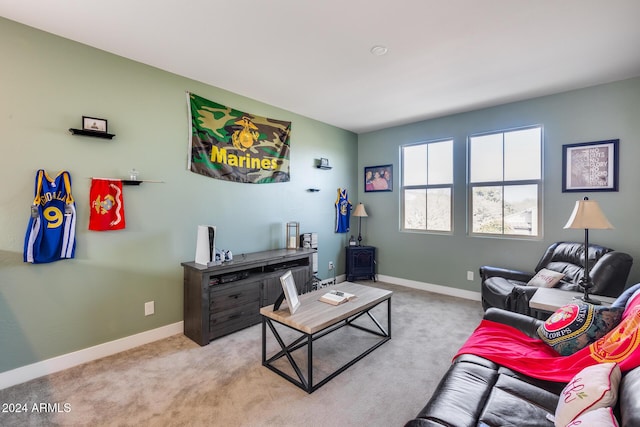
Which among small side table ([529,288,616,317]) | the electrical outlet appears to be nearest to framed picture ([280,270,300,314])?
the electrical outlet

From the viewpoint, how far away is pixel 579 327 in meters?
1.68

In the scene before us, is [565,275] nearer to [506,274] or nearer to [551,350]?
[506,274]

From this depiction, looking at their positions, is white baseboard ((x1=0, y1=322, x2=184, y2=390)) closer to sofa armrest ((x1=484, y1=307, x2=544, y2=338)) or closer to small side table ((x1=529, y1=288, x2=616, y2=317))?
sofa armrest ((x1=484, y1=307, x2=544, y2=338))

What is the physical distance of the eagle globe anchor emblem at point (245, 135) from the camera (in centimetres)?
351

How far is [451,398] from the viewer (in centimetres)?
136

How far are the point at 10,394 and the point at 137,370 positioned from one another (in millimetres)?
772

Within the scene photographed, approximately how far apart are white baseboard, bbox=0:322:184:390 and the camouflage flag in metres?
1.72

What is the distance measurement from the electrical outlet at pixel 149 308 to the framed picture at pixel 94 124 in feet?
5.44

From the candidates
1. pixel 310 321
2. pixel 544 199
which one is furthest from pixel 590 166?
pixel 310 321

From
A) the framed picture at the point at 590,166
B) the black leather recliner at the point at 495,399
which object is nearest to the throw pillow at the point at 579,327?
the black leather recliner at the point at 495,399

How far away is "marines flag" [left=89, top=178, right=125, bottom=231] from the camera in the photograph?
2469 millimetres

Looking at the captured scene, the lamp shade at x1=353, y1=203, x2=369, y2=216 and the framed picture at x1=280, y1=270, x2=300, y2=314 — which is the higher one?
the lamp shade at x1=353, y1=203, x2=369, y2=216

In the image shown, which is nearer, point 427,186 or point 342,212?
point 427,186

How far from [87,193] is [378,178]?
13.4ft
